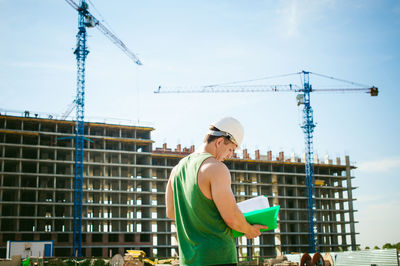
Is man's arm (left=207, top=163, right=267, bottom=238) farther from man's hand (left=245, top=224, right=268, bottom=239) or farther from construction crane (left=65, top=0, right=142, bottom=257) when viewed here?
construction crane (left=65, top=0, right=142, bottom=257)

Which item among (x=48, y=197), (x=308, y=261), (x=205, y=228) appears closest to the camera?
(x=205, y=228)

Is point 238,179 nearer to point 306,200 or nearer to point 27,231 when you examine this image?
point 306,200

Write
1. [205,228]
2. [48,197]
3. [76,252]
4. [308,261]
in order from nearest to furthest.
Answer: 1. [205,228]
2. [308,261]
3. [76,252]
4. [48,197]

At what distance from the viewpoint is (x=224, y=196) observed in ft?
8.19

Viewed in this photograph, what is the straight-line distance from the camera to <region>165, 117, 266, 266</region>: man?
8.21 ft

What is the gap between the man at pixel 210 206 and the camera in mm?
2504

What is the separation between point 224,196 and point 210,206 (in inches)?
5.7

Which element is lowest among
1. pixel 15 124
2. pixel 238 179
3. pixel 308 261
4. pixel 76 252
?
pixel 76 252

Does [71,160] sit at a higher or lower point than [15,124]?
lower

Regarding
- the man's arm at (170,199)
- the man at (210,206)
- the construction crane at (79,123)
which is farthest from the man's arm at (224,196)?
the construction crane at (79,123)

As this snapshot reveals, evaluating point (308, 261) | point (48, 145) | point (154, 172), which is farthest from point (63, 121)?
point (308, 261)

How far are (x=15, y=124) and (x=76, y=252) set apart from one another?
86.4 ft

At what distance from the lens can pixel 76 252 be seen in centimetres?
7688

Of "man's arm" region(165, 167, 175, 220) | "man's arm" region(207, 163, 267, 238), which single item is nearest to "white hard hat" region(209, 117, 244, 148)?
"man's arm" region(207, 163, 267, 238)
